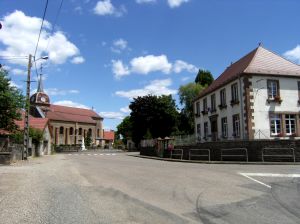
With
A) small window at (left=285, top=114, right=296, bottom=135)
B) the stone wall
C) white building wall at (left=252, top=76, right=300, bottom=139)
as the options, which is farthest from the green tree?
small window at (left=285, top=114, right=296, bottom=135)

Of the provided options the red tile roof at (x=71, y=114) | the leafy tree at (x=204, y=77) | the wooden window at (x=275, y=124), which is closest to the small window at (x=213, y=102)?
the wooden window at (x=275, y=124)

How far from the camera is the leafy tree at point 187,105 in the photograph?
73588 mm

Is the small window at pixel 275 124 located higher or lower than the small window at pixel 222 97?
lower

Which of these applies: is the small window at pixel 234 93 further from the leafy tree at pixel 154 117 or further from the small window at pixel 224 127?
the leafy tree at pixel 154 117

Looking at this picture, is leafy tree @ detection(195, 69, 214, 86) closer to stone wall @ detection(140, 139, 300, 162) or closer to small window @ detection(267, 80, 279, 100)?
small window @ detection(267, 80, 279, 100)

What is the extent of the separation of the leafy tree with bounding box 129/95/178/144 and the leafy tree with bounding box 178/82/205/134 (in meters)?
3.48

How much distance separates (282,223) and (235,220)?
3.09 ft

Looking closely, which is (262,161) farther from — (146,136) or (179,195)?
(146,136)

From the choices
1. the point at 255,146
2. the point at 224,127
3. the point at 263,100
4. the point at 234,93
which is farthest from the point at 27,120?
the point at 263,100

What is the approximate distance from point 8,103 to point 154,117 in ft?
129

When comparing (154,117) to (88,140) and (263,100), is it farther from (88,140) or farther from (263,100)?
(88,140)

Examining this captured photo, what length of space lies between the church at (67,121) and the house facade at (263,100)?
2932 inches

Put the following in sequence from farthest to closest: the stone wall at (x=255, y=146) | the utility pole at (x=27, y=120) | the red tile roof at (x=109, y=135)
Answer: the red tile roof at (x=109, y=135), the utility pole at (x=27, y=120), the stone wall at (x=255, y=146)

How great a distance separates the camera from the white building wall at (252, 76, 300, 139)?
1238 inches
